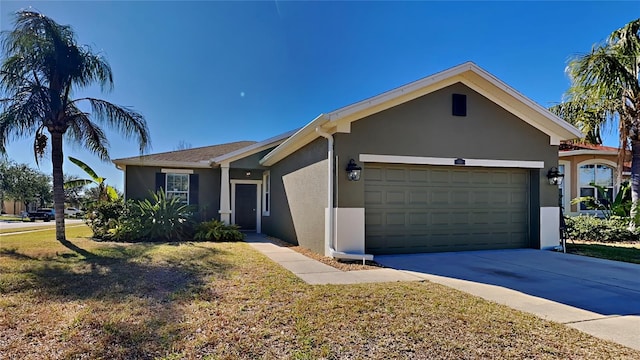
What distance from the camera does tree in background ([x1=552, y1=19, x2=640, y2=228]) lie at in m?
11.8

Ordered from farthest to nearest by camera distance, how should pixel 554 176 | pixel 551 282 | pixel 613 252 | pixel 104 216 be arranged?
pixel 104 216
pixel 554 176
pixel 613 252
pixel 551 282

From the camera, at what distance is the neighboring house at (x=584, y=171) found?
1605cm

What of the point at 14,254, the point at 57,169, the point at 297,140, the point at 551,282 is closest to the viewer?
the point at 551,282

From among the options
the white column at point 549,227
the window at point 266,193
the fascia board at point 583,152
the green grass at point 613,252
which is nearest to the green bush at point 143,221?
the window at point 266,193

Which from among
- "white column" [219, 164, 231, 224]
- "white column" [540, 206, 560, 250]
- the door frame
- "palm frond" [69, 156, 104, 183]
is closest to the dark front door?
the door frame

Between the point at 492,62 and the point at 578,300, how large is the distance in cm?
1099

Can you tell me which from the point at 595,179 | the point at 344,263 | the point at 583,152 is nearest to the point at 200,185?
the point at 344,263

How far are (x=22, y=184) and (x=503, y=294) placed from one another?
157 ft

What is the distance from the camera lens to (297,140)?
10422 mm

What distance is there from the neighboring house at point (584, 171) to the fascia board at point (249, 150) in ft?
39.2

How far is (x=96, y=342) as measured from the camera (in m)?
3.74

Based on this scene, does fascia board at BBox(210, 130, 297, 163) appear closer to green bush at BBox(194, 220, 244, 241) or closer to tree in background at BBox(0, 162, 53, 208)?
green bush at BBox(194, 220, 244, 241)

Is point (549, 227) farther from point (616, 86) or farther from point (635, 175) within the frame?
point (616, 86)

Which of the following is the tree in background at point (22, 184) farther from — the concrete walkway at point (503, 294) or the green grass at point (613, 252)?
the green grass at point (613, 252)
